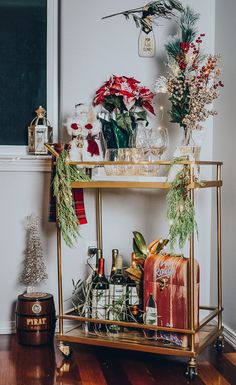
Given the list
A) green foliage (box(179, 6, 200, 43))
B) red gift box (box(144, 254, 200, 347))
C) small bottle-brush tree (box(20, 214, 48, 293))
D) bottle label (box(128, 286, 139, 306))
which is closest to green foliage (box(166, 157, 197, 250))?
red gift box (box(144, 254, 200, 347))

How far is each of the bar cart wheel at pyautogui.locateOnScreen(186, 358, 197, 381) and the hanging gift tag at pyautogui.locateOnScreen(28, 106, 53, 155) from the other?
4.40ft

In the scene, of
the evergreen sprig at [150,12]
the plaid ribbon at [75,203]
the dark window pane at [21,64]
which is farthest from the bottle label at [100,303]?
the evergreen sprig at [150,12]

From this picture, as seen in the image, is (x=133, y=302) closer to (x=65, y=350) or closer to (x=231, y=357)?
→ (x=65, y=350)

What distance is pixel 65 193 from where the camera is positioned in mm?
2863

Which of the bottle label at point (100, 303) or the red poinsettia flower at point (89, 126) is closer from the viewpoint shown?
the bottle label at point (100, 303)

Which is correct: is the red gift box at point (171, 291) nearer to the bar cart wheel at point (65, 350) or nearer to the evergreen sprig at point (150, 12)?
the bar cart wheel at point (65, 350)

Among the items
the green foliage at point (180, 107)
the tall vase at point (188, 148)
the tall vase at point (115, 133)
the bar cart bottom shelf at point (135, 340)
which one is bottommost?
the bar cart bottom shelf at point (135, 340)

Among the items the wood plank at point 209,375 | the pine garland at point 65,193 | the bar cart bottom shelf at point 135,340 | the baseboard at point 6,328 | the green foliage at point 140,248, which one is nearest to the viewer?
the wood plank at point 209,375

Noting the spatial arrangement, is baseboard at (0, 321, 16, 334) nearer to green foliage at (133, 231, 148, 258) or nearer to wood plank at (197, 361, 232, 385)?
green foliage at (133, 231, 148, 258)

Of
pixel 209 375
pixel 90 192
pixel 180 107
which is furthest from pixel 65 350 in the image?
pixel 180 107

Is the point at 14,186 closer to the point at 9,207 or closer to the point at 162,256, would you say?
the point at 9,207

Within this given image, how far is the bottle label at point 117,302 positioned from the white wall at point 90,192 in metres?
0.47

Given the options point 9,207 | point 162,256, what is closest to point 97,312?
point 162,256

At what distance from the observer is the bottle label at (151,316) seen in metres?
2.78
